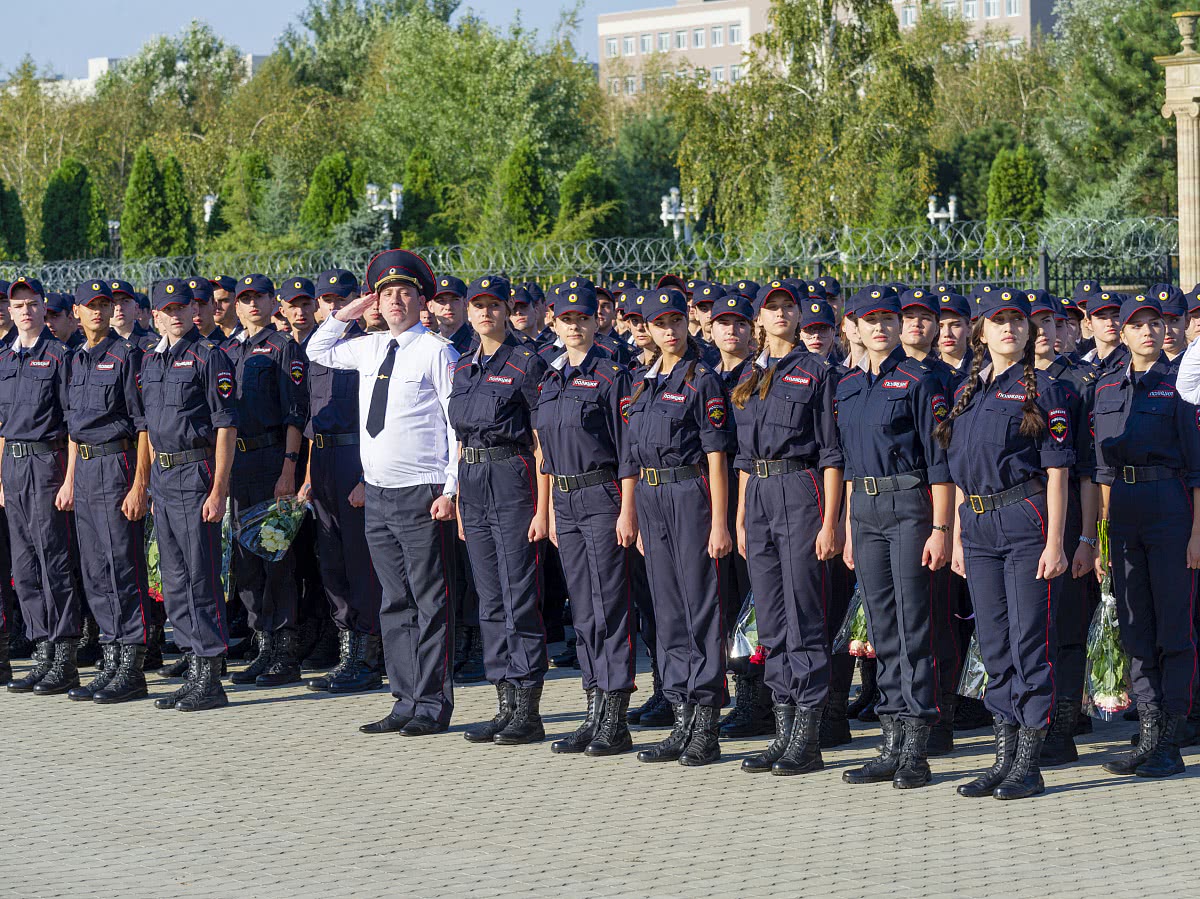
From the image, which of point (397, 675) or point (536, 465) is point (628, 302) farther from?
point (397, 675)

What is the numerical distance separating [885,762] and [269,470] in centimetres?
434

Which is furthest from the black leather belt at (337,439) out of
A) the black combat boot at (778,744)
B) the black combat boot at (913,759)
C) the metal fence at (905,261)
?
the metal fence at (905,261)

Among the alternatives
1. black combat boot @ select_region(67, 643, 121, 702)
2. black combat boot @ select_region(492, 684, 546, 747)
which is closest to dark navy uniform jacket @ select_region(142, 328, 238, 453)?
black combat boot @ select_region(67, 643, 121, 702)

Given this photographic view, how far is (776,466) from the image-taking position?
23.4ft

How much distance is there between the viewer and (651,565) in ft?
24.6

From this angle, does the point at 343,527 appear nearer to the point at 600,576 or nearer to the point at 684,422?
the point at 600,576

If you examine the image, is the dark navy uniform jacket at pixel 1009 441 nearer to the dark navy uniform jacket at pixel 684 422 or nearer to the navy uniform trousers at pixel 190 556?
the dark navy uniform jacket at pixel 684 422

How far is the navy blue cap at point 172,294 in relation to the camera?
8.75 meters

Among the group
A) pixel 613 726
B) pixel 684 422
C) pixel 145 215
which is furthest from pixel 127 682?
pixel 145 215

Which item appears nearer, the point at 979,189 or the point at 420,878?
the point at 420,878

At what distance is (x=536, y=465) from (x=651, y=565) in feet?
2.76

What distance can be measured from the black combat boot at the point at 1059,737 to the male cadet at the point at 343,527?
3794 millimetres

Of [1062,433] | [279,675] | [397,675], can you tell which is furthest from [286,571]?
[1062,433]

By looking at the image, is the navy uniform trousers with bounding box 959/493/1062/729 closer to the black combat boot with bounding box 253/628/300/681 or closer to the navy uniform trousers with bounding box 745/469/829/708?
the navy uniform trousers with bounding box 745/469/829/708
